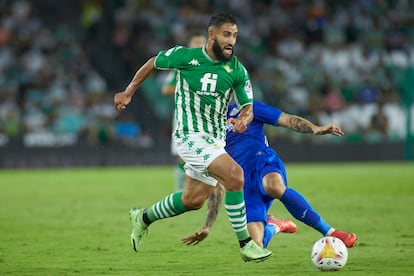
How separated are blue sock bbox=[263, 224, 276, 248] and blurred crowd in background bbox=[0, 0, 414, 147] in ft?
47.7

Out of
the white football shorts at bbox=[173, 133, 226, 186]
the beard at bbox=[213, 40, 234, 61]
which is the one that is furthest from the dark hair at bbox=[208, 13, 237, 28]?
the white football shorts at bbox=[173, 133, 226, 186]

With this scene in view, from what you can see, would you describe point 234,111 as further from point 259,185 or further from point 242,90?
point 242,90

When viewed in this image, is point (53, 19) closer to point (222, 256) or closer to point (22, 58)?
point (22, 58)

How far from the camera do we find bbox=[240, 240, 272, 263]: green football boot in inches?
305

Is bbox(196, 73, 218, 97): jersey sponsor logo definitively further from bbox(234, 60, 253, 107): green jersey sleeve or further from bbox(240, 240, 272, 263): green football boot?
bbox(240, 240, 272, 263): green football boot

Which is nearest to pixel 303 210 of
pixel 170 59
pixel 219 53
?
pixel 219 53

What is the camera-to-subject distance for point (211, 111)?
7.98 m

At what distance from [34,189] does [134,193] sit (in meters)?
2.30

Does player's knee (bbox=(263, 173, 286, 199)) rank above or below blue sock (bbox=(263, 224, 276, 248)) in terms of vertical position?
above

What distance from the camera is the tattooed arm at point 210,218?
331 inches

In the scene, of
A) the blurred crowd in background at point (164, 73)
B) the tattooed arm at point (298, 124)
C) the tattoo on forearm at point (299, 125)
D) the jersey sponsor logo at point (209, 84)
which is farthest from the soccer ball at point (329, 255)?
the blurred crowd in background at point (164, 73)

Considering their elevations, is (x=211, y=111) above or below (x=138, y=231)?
above

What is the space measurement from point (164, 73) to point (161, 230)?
13.6m

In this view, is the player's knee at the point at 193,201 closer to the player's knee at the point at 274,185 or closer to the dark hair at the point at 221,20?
the player's knee at the point at 274,185
